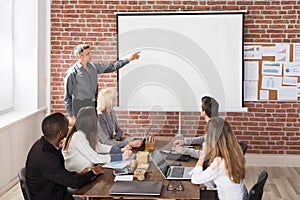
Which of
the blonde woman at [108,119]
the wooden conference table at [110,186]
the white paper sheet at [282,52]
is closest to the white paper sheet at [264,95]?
the white paper sheet at [282,52]

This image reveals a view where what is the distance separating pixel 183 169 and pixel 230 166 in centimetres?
45

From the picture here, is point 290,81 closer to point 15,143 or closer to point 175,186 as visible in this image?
point 15,143

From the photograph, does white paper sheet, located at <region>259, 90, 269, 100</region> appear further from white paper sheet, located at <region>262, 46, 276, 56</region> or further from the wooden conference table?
the wooden conference table

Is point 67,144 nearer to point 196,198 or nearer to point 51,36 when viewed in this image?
point 196,198

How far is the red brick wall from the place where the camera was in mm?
6176

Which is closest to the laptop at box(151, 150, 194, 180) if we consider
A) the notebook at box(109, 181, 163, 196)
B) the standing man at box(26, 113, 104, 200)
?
the notebook at box(109, 181, 163, 196)

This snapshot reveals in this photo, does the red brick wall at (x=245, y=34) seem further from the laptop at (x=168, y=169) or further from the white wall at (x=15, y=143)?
the laptop at (x=168, y=169)

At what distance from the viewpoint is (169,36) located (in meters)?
3.21

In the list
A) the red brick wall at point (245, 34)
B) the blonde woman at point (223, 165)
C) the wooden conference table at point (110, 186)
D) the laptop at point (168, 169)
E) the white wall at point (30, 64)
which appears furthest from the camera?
the red brick wall at point (245, 34)

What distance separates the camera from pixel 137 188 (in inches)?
118

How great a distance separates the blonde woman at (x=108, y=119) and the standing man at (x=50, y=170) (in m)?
0.26

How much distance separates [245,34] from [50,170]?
3.82m

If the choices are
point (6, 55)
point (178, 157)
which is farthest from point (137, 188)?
point (6, 55)

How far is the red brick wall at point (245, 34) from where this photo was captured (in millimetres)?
6176
